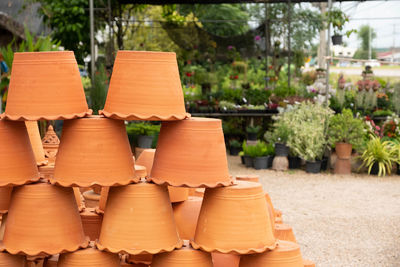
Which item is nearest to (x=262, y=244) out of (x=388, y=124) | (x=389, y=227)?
(x=389, y=227)

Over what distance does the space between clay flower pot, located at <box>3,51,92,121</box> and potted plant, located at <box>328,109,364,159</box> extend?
6.14 meters

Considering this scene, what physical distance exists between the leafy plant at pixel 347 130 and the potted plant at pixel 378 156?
21cm

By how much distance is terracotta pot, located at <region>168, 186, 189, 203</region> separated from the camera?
118 inches

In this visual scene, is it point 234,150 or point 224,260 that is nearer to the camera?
point 224,260

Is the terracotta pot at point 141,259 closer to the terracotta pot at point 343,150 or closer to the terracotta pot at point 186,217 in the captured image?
the terracotta pot at point 186,217

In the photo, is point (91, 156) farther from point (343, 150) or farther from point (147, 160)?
point (343, 150)

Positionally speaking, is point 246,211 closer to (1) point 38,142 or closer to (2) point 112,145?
(2) point 112,145

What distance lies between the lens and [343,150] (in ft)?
27.1

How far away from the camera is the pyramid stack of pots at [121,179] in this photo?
8.40 ft

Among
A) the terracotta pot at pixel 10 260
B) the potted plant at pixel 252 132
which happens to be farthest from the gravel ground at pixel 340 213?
the terracotta pot at pixel 10 260

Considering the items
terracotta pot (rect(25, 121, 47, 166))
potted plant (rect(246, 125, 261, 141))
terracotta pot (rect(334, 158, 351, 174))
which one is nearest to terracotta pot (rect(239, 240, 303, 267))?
terracotta pot (rect(25, 121, 47, 166))

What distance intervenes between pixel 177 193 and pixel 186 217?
5.3 inches

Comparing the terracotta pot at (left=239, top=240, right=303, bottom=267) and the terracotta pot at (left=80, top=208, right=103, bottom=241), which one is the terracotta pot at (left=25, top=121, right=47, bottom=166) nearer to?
the terracotta pot at (left=80, top=208, right=103, bottom=241)


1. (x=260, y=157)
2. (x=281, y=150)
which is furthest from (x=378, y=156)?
(x=260, y=157)
